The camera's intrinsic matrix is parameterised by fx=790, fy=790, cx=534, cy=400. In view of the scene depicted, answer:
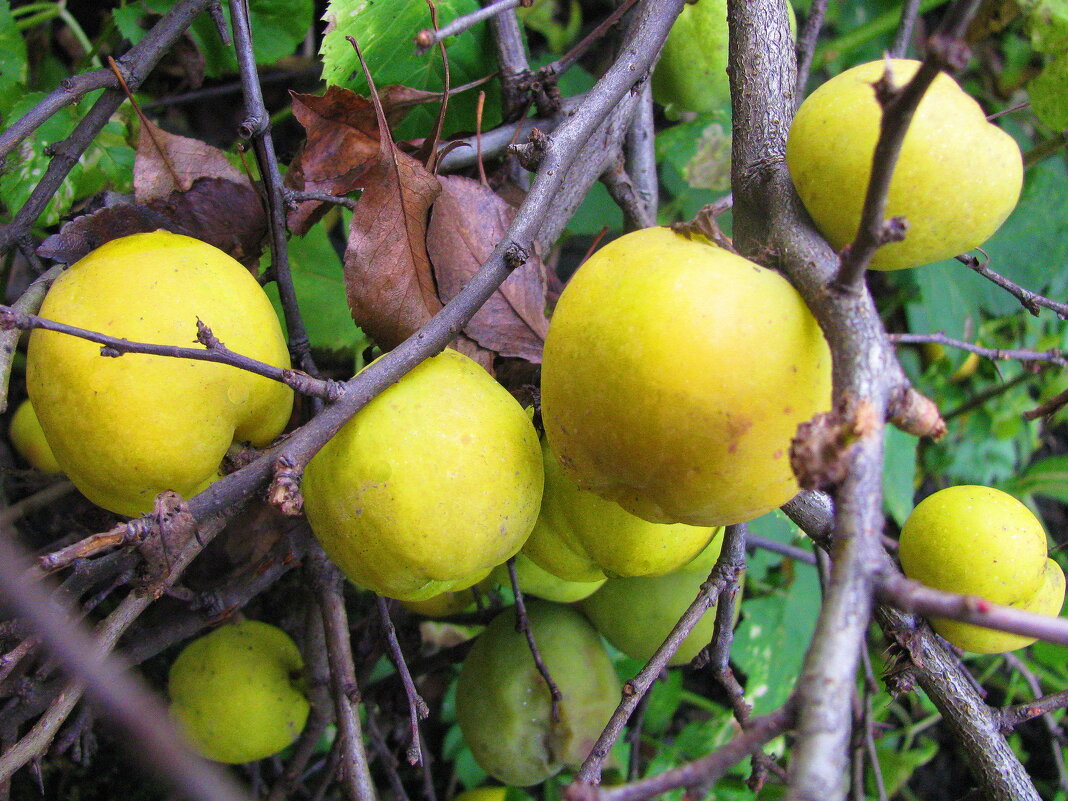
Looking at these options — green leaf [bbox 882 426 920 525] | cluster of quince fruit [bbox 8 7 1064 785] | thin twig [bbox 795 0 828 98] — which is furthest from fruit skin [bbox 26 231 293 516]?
green leaf [bbox 882 426 920 525]

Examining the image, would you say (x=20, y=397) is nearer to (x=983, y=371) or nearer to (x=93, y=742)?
(x=93, y=742)

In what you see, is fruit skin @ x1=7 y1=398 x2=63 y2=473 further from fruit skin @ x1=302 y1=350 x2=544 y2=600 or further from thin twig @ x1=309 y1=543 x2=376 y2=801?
fruit skin @ x1=302 y1=350 x2=544 y2=600

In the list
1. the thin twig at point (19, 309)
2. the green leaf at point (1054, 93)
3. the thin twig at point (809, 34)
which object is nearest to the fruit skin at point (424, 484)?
the thin twig at point (19, 309)

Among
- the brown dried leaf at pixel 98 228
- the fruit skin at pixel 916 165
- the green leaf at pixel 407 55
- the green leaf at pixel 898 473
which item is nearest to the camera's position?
the fruit skin at pixel 916 165

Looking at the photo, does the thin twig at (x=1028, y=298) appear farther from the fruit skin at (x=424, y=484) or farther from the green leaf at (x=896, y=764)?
the green leaf at (x=896, y=764)

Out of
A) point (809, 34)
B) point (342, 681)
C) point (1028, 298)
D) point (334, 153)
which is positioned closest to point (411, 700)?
point (342, 681)

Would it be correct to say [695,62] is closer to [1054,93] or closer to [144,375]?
[1054,93]
